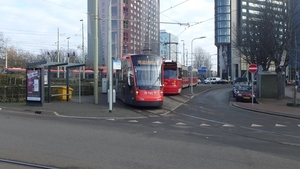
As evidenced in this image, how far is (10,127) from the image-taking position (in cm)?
1291

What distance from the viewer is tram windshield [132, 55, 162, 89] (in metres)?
20.9

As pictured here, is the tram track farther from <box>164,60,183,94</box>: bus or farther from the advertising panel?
<box>164,60,183,94</box>: bus

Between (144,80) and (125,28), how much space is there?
41.4 metres

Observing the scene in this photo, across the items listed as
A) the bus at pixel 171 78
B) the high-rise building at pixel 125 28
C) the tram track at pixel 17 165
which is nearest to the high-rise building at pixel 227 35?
the high-rise building at pixel 125 28

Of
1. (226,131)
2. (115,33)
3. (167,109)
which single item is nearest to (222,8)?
(115,33)

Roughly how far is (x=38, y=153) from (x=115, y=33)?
53131mm

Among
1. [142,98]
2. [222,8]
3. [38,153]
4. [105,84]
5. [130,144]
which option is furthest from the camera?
[222,8]

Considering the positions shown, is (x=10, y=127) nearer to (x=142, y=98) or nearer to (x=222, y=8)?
(x=142, y=98)

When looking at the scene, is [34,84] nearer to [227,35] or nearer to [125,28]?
[125,28]

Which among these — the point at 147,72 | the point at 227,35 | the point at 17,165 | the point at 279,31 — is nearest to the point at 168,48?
the point at 279,31

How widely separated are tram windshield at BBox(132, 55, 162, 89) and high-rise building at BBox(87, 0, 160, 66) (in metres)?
32.6

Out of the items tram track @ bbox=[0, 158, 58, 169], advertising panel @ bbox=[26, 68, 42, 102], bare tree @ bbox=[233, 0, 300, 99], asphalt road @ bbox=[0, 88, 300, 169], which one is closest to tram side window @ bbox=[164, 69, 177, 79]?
bare tree @ bbox=[233, 0, 300, 99]

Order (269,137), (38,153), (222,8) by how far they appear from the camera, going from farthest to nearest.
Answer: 1. (222,8)
2. (269,137)
3. (38,153)

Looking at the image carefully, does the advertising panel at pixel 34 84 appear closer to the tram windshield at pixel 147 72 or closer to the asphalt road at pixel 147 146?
the tram windshield at pixel 147 72
